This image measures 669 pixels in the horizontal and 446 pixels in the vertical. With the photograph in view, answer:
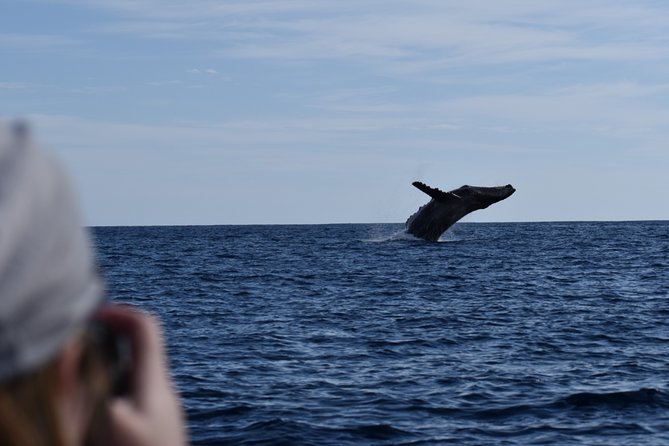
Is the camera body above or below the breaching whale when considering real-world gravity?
below

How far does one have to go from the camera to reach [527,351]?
63.5 feet

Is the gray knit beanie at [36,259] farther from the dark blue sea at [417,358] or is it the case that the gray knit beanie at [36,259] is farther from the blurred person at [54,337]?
the dark blue sea at [417,358]

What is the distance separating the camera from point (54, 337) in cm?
88

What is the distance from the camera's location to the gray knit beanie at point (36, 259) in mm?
833

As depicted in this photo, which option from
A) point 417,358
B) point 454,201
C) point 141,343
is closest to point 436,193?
point 454,201

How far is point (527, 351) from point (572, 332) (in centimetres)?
396

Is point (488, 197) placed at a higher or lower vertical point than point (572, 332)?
higher

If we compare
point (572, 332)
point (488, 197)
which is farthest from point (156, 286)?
point (572, 332)

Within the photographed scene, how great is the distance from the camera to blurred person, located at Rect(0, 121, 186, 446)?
0.83 m

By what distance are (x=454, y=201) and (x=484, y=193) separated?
1.87 meters

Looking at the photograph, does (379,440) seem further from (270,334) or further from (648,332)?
(648,332)

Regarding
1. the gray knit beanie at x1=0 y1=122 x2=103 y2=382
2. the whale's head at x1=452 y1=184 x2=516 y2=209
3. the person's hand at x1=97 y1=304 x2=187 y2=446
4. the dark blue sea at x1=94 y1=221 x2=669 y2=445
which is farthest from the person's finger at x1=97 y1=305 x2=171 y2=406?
the whale's head at x1=452 y1=184 x2=516 y2=209

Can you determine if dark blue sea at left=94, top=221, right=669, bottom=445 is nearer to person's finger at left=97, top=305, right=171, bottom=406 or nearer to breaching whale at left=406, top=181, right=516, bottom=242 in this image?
breaching whale at left=406, top=181, right=516, bottom=242

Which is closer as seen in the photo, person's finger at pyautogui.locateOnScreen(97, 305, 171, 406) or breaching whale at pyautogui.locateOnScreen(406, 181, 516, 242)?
person's finger at pyautogui.locateOnScreen(97, 305, 171, 406)
